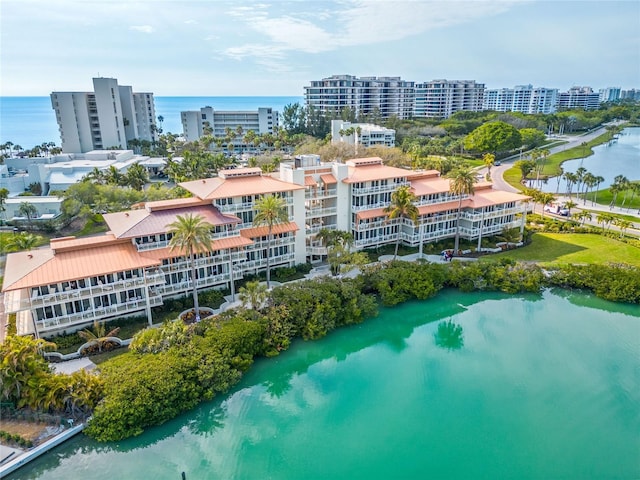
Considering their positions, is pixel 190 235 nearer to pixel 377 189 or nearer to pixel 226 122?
pixel 377 189

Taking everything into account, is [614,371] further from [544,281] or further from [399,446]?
[399,446]

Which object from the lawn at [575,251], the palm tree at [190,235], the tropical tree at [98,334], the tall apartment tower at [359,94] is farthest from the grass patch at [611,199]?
the tall apartment tower at [359,94]

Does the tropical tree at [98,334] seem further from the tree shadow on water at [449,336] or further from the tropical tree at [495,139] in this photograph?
the tropical tree at [495,139]

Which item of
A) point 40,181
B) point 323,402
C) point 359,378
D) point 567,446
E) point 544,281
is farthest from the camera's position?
point 40,181

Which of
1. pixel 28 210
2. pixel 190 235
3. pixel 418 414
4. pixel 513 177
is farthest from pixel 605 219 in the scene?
pixel 28 210

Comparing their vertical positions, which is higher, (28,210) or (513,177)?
(28,210)

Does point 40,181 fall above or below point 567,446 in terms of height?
above

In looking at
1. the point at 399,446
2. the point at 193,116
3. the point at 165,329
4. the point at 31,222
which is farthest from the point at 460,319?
the point at 193,116
